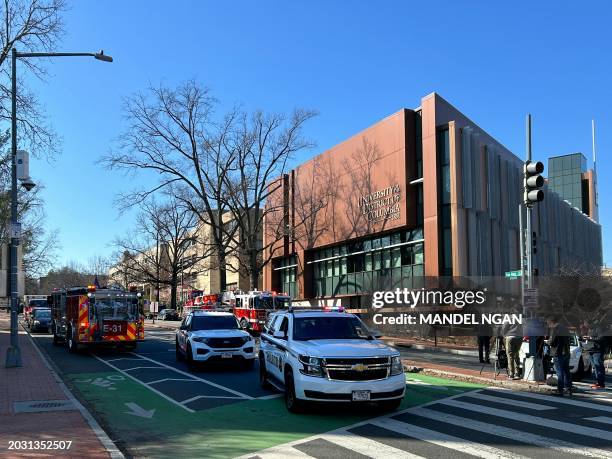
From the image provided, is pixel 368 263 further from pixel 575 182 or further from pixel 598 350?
pixel 575 182

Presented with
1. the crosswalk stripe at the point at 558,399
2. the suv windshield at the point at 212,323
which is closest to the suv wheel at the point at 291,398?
the crosswalk stripe at the point at 558,399

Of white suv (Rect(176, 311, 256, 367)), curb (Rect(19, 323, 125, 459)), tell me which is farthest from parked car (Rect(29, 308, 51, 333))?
curb (Rect(19, 323, 125, 459))

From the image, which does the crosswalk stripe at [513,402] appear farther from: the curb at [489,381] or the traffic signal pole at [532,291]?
the traffic signal pole at [532,291]

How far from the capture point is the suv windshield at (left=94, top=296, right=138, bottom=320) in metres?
21.4

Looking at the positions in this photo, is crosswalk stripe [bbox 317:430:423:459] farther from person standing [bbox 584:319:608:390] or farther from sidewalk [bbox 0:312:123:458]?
person standing [bbox 584:319:608:390]

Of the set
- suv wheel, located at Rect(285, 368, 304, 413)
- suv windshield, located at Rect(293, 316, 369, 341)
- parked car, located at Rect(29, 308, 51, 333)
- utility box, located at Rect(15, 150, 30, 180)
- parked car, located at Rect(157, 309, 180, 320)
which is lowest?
parked car, located at Rect(157, 309, 180, 320)

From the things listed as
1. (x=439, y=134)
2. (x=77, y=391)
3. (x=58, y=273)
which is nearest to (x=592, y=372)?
(x=77, y=391)

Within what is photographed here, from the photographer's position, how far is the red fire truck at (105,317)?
2116cm

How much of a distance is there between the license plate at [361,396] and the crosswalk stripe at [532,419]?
7.84 ft

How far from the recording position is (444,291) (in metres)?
32.0

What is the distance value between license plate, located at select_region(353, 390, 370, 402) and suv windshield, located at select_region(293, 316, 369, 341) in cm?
172

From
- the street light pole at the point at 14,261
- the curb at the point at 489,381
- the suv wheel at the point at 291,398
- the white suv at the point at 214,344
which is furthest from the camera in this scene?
the street light pole at the point at 14,261

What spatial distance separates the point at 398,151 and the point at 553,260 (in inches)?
853

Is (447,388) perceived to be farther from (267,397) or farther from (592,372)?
(592,372)
